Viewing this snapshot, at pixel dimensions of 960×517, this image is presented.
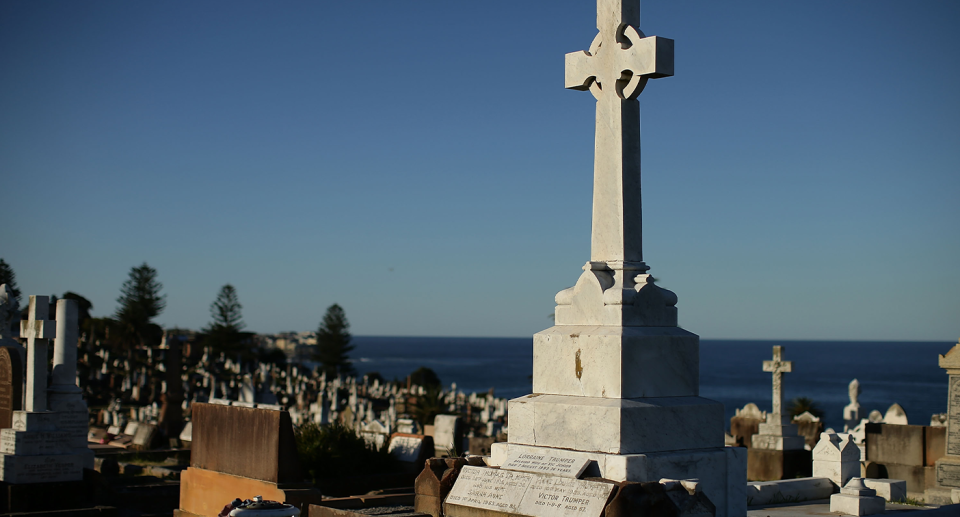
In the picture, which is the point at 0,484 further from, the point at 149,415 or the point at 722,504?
the point at 149,415

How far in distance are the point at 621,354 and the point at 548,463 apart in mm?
943

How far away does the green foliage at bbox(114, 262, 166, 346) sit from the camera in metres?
65.8

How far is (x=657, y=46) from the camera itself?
704cm

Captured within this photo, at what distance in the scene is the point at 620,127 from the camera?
720 cm

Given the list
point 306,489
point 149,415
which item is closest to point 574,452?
point 306,489

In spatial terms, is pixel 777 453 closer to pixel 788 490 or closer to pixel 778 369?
pixel 778 369

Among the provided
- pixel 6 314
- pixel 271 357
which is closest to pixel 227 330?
pixel 271 357

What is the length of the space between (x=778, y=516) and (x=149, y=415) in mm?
23931

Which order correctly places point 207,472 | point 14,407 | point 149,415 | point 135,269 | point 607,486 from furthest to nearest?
point 135,269, point 149,415, point 14,407, point 207,472, point 607,486

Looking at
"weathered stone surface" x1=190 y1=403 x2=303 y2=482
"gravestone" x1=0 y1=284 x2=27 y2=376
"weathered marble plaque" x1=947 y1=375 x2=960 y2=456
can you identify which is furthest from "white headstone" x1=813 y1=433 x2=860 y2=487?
"gravestone" x1=0 y1=284 x2=27 y2=376

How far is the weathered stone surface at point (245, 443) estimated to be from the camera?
9445mm

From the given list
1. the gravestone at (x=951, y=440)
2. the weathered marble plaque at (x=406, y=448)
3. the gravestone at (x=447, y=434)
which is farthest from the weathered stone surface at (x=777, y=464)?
the weathered marble plaque at (x=406, y=448)

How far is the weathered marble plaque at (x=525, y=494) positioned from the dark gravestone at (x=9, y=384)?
8698mm

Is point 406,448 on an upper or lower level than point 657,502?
lower
